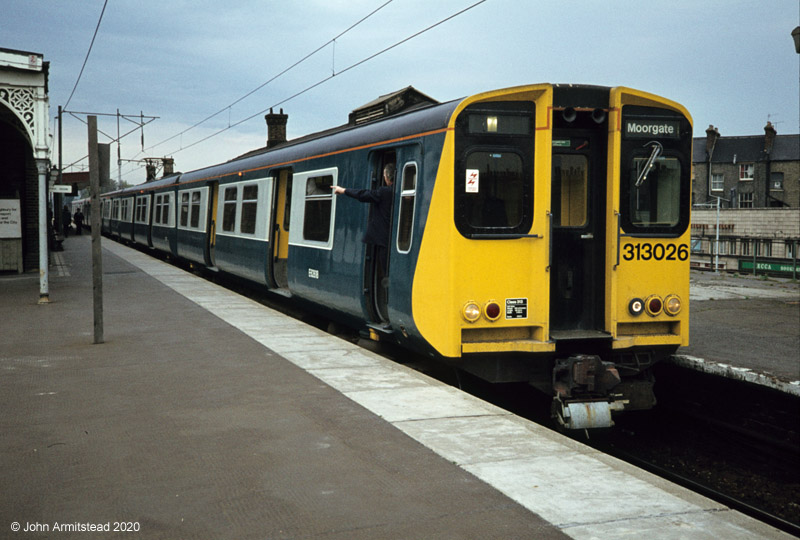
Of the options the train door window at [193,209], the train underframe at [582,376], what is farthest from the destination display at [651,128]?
the train door window at [193,209]

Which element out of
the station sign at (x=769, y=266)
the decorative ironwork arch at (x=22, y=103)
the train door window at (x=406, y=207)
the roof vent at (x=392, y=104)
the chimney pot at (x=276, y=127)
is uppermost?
the chimney pot at (x=276, y=127)

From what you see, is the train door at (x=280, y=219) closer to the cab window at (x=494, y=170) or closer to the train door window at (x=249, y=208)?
the train door window at (x=249, y=208)

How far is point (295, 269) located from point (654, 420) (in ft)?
17.6

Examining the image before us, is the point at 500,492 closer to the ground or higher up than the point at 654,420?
higher up

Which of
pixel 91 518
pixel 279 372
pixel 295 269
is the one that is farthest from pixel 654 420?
pixel 91 518

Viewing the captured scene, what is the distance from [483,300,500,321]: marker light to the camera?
661 cm

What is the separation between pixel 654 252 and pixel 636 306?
1.84 ft

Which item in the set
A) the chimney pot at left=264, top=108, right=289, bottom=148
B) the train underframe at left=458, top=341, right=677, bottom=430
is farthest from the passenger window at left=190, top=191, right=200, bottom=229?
the train underframe at left=458, top=341, right=677, bottom=430

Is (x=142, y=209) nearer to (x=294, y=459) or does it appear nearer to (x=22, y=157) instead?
(x=22, y=157)

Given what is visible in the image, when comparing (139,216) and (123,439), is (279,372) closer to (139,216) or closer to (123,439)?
(123,439)

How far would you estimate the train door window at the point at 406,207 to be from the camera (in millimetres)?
7410

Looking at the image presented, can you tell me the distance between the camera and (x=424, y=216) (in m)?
6.96

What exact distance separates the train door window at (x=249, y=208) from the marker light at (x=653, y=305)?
8.06 m

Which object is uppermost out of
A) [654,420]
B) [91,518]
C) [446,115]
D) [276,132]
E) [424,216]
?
[276,132]
